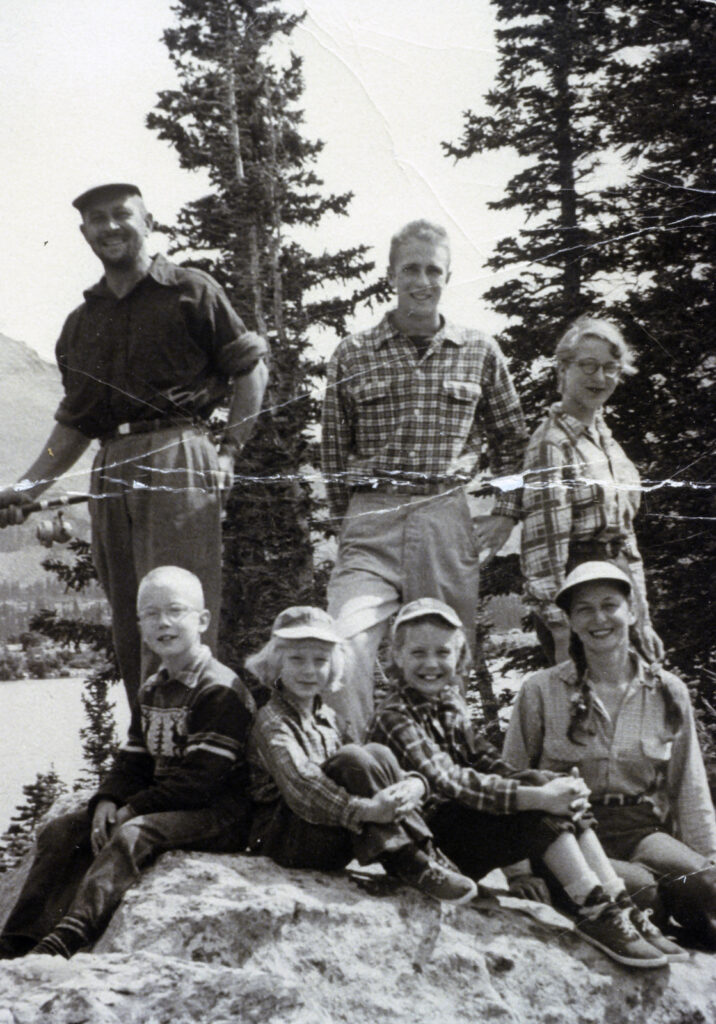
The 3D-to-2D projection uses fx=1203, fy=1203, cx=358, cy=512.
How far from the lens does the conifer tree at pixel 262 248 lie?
425cm

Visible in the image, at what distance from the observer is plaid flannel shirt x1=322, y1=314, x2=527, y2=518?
375 centimetres

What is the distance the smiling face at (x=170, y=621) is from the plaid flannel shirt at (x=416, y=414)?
689mm

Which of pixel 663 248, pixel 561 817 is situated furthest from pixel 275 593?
pixel 663 248

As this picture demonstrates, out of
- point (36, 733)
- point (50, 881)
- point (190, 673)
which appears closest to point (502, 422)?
point (190, 673)

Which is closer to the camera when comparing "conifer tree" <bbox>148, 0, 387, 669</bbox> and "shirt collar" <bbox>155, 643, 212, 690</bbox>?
"shirt collar" <bbox>155, 643, 212, 690</bbox>

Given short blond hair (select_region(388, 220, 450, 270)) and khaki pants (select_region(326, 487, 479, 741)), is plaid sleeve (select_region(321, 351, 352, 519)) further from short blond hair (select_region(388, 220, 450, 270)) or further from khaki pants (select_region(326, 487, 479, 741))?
short blond hair (select_region(388, 220, 450, 270))

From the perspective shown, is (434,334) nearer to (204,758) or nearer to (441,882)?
(204,758)

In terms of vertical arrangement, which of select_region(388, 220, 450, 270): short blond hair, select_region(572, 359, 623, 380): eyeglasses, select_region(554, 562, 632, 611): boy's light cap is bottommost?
select_region(554, 562, 632, 611): boy's light cap

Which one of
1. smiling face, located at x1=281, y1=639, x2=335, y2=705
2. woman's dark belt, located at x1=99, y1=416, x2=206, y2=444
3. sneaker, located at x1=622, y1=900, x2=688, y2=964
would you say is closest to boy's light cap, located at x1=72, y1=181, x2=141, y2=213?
woman's dark belt, located at x1=99, y1=416, x2=206, y2=444

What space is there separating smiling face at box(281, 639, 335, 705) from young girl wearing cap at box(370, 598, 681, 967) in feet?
0.65

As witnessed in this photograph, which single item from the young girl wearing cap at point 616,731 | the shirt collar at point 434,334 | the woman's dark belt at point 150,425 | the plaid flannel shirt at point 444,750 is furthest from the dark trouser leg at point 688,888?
the woman's dark belt at point 150,425

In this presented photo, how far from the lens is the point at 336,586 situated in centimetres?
372

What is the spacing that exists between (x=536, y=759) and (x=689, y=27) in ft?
10.8

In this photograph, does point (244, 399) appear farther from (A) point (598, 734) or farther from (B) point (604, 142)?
(B) point (604, 142)
